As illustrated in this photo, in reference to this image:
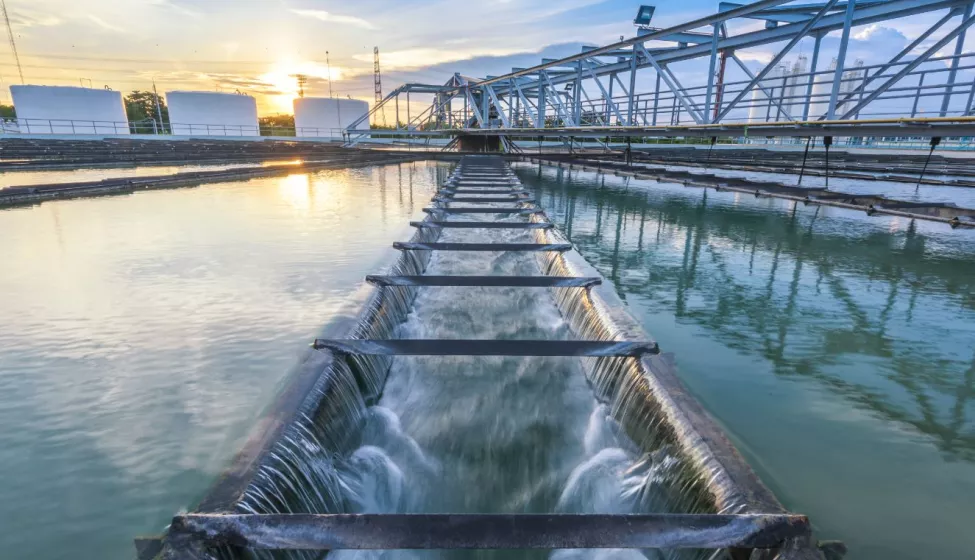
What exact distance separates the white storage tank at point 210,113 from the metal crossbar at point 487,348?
132 feet

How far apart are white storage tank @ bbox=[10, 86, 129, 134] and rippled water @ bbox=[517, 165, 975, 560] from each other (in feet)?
125

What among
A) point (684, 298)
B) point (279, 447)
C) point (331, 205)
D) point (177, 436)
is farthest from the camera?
point (331, 205)

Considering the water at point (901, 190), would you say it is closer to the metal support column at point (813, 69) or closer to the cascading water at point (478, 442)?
the metal support column at point (813, 69)

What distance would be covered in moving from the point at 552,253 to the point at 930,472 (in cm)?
434

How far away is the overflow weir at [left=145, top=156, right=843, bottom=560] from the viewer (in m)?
1.64

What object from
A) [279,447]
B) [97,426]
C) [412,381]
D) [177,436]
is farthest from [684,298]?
[97,426]

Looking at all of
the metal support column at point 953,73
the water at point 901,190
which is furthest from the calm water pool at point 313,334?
the water at point 901,190

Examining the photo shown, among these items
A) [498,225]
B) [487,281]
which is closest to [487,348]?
[487,281]

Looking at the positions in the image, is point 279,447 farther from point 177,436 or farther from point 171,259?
point 171,259

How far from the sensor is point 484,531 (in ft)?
5.37

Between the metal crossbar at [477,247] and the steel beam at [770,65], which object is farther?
the steel beam at [770,65]

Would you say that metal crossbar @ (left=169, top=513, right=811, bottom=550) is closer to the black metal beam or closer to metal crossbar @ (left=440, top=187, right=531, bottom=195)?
the black metal beam

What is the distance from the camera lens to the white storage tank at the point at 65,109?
100ft

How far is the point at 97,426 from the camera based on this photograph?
2.56 metres
